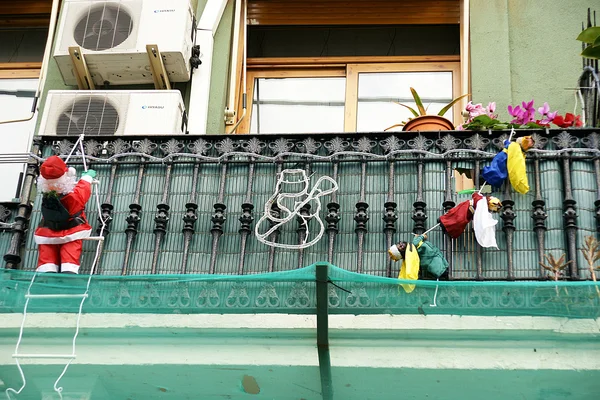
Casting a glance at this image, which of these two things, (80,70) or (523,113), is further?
(80,70)

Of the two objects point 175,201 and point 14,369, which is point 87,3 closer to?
point 175,201

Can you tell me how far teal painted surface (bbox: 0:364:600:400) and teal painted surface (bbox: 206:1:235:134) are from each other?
3.67 metres

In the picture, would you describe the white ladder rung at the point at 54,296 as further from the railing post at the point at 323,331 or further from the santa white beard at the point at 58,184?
the railing post at the point at 323,331

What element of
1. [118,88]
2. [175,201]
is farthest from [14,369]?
[118,88]

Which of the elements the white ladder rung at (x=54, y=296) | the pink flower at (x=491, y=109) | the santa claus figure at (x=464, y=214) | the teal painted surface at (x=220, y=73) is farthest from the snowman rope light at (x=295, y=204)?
the teal painted surface at (x=220, y=73)

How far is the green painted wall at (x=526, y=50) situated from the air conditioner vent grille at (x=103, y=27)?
3.21 meters

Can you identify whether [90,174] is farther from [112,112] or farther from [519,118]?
[519,118]

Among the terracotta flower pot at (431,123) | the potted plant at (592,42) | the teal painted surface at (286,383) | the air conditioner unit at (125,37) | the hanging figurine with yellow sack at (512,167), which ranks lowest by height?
the teal painted surface at (286,383)

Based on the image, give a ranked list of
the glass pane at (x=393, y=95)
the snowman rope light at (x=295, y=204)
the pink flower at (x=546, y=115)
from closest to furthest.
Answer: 1. the snowman rope light at (x=295, y=204)
2. the pink flower at (x=546, y=115)
3. the glass pane at (x=393, y=95)

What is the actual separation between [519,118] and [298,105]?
2.62 metres

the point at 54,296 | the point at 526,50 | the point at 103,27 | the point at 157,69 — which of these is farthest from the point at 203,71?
the point at 54,296

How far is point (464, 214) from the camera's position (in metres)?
7.09

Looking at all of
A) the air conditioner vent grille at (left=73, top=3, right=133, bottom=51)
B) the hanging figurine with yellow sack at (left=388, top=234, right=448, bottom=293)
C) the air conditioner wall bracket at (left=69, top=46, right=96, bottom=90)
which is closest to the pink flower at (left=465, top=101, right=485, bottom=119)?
the hanging figurine with yellow sack at (left=388, top=234, right=448, bottom=293)

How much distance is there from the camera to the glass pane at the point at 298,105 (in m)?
9.98
